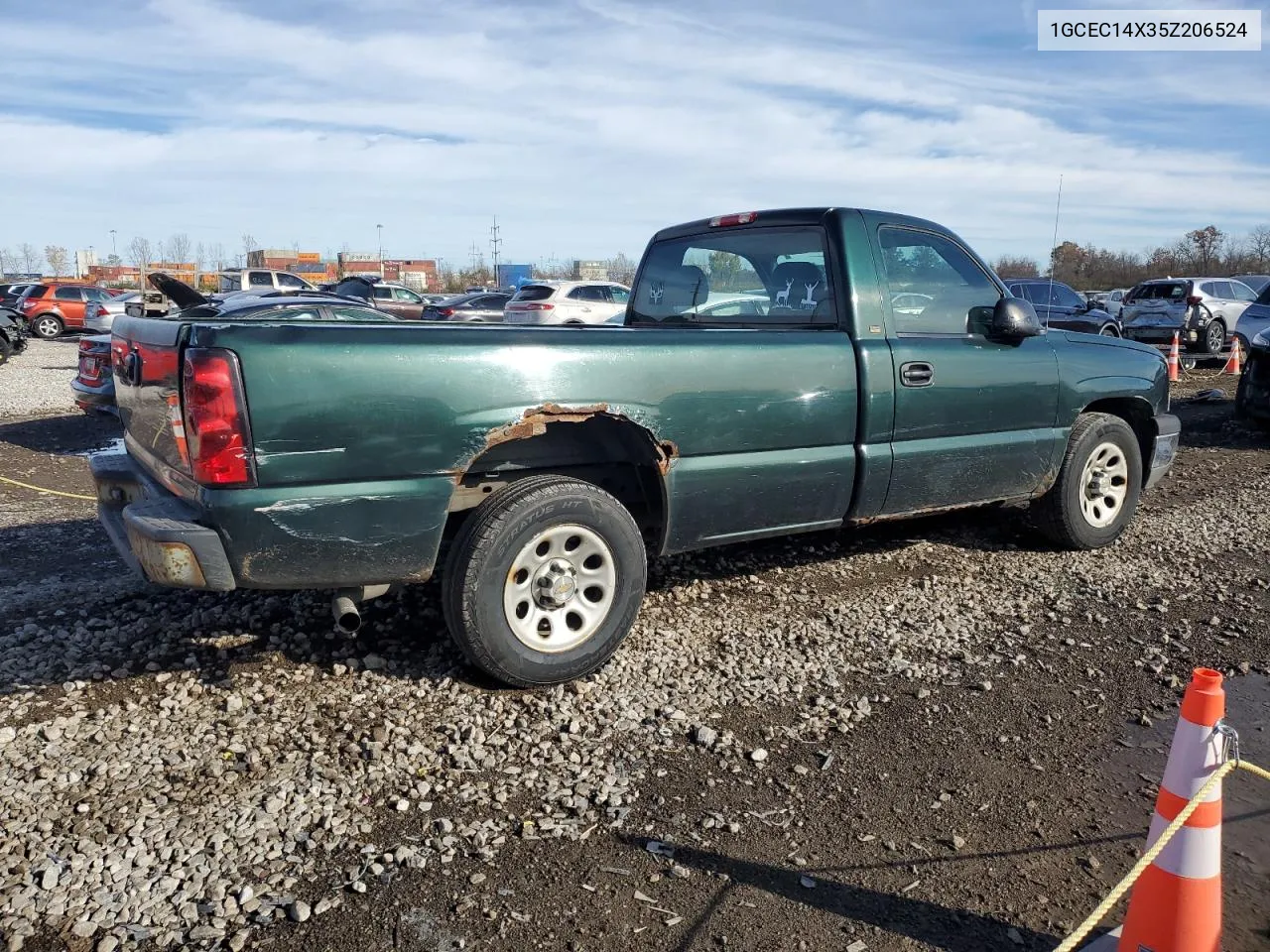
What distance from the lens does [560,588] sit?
3.81 meters

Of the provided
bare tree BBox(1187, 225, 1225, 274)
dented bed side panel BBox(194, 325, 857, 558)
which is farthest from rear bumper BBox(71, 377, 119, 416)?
bare tree BBox(1187, 225, 1225, 274)

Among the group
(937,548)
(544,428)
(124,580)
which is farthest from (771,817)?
(124,580)

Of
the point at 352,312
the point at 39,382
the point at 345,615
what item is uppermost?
the point at 352,312

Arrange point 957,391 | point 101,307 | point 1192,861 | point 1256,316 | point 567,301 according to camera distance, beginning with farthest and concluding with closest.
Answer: point 101,307 → point 567,301 → point 1256,316 → point 957,391 → point 1192,861

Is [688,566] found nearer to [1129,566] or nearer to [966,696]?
[966,696]

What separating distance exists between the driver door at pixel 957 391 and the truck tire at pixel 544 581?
5.14 feet

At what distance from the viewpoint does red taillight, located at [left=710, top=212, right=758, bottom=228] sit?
5156mm

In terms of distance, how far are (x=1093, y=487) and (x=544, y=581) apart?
143 inches

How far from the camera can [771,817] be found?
9.80ft

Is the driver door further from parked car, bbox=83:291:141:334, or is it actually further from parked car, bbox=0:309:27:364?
parked car, bbox=83:291:141:334

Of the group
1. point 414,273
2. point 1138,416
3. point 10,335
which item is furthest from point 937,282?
point 414,273

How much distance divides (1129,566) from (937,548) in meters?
1.04

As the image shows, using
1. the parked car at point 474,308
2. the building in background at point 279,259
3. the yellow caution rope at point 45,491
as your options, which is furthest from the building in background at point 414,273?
the yellow caution rope at point 45,491

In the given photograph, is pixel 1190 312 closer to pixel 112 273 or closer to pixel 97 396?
pixel 97 396
